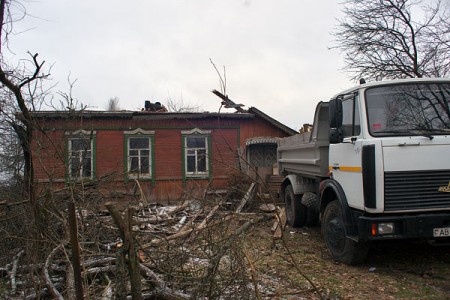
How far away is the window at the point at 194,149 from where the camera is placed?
13594mm

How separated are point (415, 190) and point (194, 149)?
9.97 meters

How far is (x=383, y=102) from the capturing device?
473 cm

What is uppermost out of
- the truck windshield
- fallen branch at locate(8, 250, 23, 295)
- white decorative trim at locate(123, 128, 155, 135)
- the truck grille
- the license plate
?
white decorative trim at locate(123, 128, 155, 135)

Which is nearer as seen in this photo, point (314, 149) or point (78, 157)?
point (78, 157)

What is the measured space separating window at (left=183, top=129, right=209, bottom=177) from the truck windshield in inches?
366

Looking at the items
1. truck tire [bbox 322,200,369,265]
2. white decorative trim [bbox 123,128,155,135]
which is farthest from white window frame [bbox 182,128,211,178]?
truck tire [bbox 322,200,369,265]

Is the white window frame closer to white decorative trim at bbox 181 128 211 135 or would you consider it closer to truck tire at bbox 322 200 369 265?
white decorative trim at bbox 181 128 211 135

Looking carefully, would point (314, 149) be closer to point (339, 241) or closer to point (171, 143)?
point (339, 241)

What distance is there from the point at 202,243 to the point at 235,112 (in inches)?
418

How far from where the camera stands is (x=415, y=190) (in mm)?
4383

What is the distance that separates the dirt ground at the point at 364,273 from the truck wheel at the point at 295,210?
4.62 feet

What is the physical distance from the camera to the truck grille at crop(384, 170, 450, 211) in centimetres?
436

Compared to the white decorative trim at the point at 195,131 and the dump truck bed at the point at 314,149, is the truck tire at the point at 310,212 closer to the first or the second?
the dump truck bed at the point at 314,149

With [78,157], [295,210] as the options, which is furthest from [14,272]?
[295,210]
